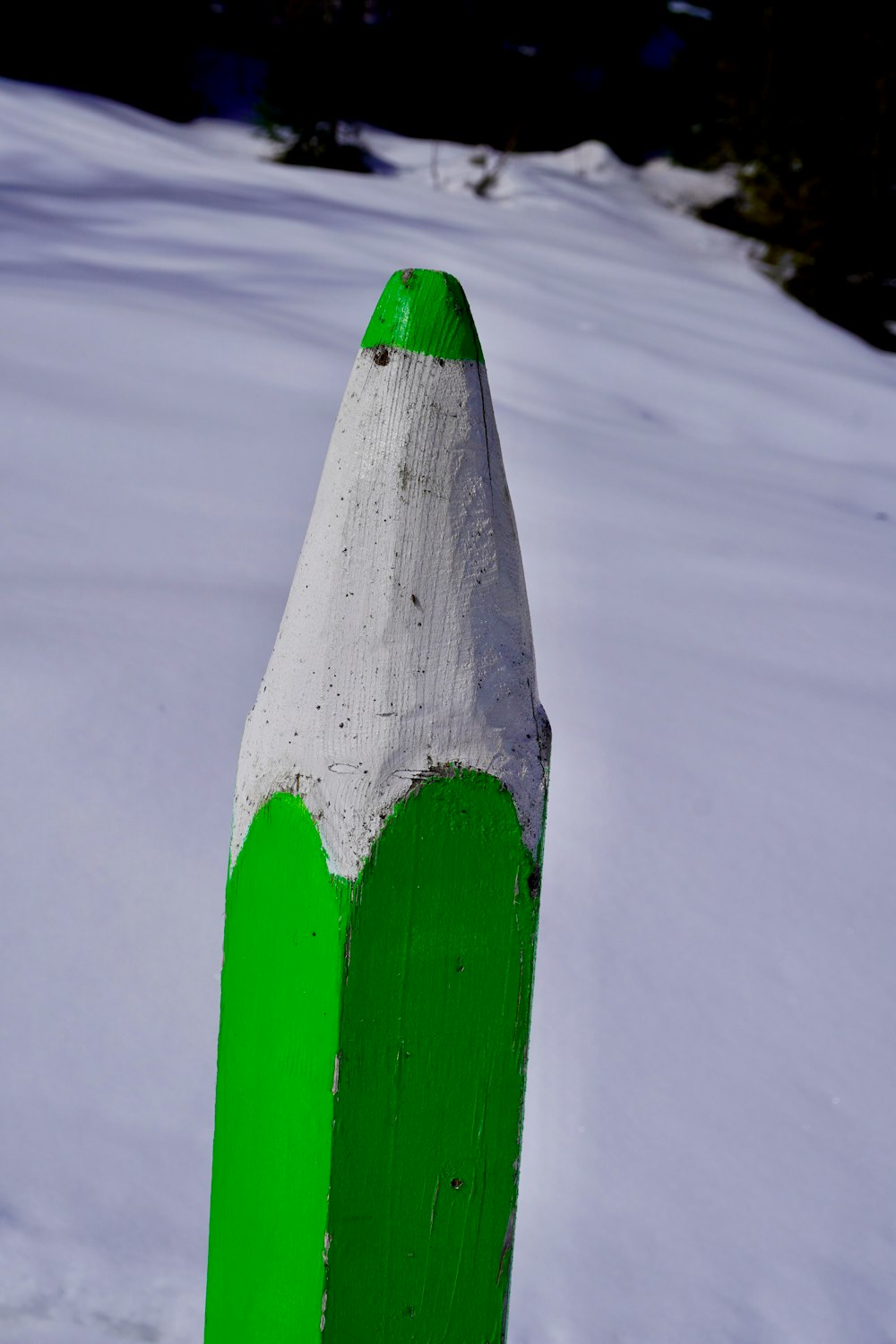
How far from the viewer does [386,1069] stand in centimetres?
73

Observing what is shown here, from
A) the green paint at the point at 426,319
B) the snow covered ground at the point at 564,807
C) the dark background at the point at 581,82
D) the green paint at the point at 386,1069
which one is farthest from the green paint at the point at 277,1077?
the dark background at the point at 581,82

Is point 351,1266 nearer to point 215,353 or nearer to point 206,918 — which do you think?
point 206,918

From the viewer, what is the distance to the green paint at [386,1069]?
2.38ft

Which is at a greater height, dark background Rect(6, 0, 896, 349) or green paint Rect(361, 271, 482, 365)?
dark background Rect(6, 0, 896, 349)

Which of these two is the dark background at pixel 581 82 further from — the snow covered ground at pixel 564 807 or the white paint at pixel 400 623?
the white paint at pixel 400 623

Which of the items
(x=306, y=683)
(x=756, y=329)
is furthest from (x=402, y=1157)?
(x=756, y=329)

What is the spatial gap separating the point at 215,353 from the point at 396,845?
98.1 inches

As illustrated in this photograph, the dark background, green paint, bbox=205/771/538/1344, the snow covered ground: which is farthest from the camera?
the dark background

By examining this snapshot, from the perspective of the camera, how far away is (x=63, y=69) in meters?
9.28

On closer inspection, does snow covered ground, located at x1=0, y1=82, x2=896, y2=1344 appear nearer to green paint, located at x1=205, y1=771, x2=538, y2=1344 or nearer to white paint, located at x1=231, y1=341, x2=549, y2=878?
green paint, located at x1=205, y1=771, x2=538, y2=1344

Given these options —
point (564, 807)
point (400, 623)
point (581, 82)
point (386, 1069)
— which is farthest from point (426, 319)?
point (581, 82)

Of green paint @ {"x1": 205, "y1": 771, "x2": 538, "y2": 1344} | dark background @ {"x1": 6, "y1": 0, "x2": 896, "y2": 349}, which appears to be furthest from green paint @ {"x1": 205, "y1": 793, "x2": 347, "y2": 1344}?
dark background @ {"x1": 6, "y1": 0, "x2": 896, "y2": 349}

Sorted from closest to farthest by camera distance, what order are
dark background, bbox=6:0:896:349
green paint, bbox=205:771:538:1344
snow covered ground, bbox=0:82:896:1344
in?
green paint, bbox=205:771:538:1344 < snow covered ground, bbox=0:82:896:1344 < dark background, bbox=6:0:896:349

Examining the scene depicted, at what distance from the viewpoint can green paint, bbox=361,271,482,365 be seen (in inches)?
29.2
